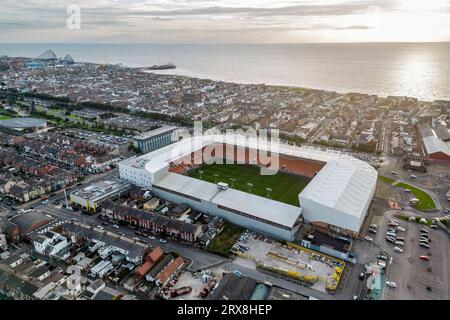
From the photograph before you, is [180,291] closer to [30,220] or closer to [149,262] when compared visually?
[149,262]

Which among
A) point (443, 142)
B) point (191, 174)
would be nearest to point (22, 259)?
point (191, 174)

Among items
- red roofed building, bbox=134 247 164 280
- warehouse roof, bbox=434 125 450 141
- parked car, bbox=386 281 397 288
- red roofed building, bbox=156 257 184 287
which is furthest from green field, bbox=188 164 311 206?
warehouse roof, bbox=434 125 450 141

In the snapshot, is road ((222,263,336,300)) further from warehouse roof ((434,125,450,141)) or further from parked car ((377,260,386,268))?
warehouse roof ((434,125,450,141))

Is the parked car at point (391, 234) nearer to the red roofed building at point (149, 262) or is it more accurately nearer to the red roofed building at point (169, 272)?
the red roofed building at point (169, 272)

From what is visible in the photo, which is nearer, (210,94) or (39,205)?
(39,205)

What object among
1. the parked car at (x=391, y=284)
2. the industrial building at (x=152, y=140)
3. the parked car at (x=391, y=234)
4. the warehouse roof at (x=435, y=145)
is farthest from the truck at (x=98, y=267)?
the warehouse roof at (x=435, y=145)

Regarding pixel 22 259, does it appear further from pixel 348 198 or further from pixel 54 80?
pixel 54 80

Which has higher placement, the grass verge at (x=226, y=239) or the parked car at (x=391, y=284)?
the grass verge at (x=226, y=239)
